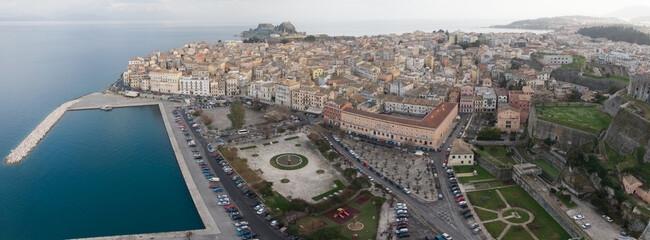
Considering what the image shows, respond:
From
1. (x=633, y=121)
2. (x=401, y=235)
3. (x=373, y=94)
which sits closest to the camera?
(x=401, y=235)

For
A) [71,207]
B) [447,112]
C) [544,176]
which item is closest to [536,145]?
[544,176]

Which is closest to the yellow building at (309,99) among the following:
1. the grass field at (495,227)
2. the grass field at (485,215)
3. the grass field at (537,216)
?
the grass field at (537,216)

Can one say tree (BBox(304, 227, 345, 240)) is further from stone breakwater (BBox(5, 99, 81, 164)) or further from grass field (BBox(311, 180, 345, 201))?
stone breakwater (BBox(5, 99, 81, 164))

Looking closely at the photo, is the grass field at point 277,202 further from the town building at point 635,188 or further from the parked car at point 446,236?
the town building at point 635,188

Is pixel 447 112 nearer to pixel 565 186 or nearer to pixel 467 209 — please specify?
pixel 565 186

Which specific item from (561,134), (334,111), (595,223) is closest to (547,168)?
(561,134)

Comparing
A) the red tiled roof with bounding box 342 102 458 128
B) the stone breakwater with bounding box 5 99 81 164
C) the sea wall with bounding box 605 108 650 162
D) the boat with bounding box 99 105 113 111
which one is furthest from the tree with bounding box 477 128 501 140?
the boat with bounding box 99 105 113 111
